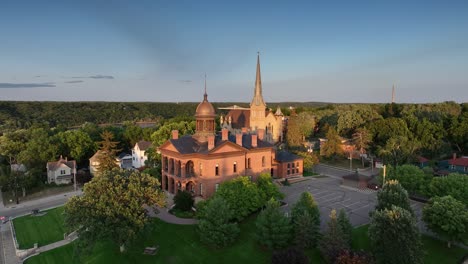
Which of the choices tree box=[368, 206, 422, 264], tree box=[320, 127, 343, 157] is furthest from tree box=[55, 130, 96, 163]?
tree box=[368, 206, 422, 264]

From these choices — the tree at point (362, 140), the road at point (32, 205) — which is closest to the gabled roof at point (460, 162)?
the tree at point (362, 140)

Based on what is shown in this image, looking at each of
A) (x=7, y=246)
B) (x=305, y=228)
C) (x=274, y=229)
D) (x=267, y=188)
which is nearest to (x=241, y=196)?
(x=267, y=188)

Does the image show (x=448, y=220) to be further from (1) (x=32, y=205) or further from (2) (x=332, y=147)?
(1) (x=32, y=205)

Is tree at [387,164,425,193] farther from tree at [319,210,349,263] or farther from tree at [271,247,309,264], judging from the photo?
tree at [271,247,309,264]

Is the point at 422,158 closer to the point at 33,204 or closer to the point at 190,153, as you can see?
the point at 190,153

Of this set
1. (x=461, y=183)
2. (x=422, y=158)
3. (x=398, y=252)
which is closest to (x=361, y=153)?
(x=422, y=158)

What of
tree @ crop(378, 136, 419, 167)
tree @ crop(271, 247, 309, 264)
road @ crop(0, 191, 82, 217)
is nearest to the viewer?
tree @ crop(271, 247, 309, 264)
